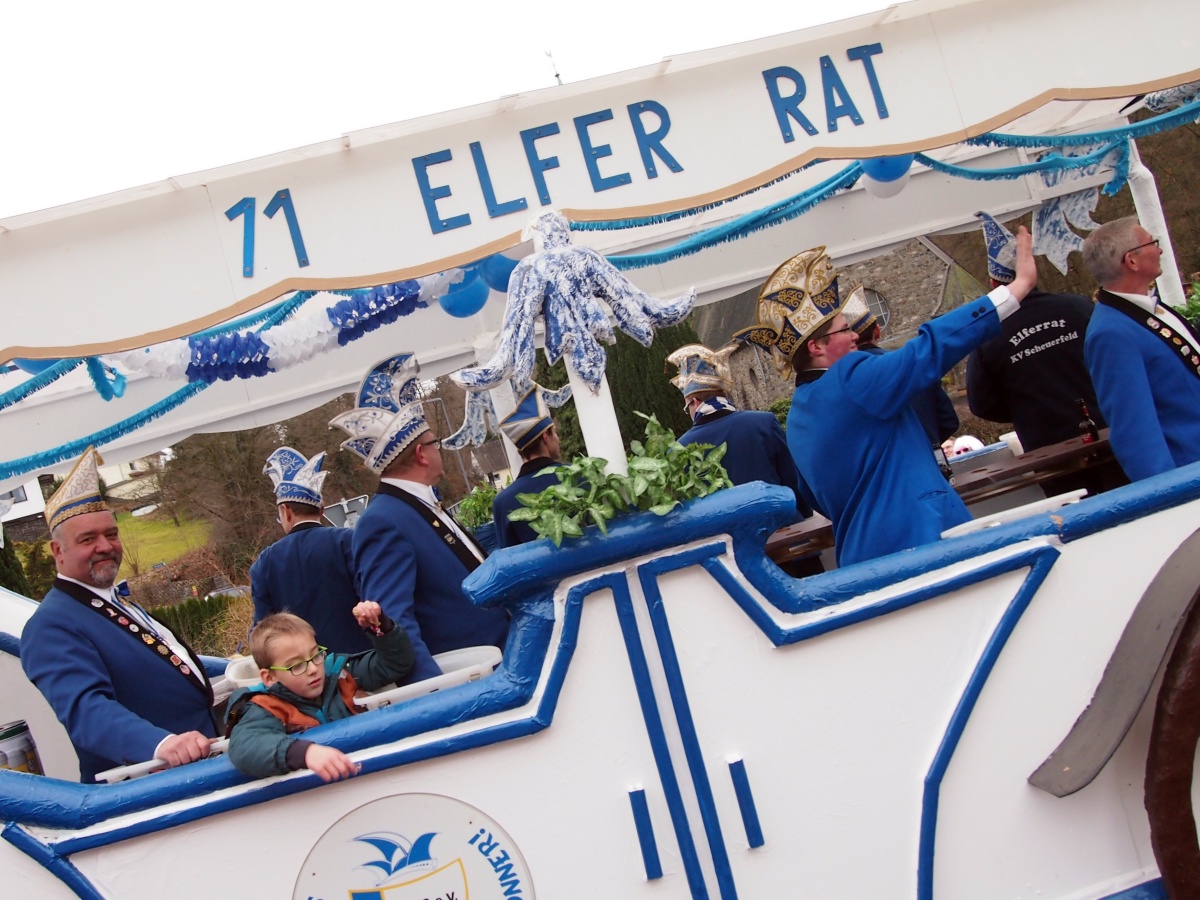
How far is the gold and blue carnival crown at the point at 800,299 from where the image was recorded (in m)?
2.76

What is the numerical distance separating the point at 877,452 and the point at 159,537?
3464 cm

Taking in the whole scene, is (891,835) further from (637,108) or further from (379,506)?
(637,108)

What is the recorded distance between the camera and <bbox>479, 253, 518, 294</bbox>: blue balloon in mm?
Answer: 3730

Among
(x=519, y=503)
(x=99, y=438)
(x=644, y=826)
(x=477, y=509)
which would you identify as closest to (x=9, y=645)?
(x=99, y=438)

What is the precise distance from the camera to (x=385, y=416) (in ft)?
11.0

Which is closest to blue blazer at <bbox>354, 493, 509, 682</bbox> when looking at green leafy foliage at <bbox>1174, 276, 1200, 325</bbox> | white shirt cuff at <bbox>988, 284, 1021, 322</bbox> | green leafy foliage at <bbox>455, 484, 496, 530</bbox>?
white shirt cuff at <bbox>988, 284, 1021, 322</bbox>

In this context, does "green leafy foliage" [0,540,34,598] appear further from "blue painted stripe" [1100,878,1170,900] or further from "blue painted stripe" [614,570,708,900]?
"blue painted stripe" [1100,878,1170,900]

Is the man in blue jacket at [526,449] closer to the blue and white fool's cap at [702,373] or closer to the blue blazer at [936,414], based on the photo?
the blue and white fool's cap at [702,373]

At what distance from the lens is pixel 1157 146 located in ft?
72.6

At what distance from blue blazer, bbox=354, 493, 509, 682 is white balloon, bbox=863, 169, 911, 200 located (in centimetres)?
268

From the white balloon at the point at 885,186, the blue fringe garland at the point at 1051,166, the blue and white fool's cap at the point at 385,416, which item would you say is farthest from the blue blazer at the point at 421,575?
the blue fringe garland at the point at 1051,166

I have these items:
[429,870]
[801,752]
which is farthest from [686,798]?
[429,870]

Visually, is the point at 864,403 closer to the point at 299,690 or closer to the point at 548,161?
the point at 548,161

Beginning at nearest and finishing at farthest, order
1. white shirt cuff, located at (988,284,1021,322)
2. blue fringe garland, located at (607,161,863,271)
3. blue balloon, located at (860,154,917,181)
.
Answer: white shirt cuff, located at (988,284,1021,322) < blue balloon, located at (860,154,917,181) < blue fringe garland, located at (607,161,863,271)
